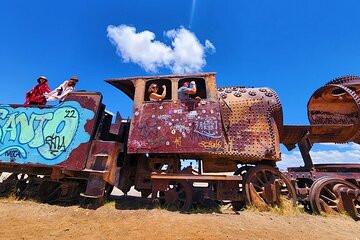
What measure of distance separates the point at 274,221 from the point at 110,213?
391 cm

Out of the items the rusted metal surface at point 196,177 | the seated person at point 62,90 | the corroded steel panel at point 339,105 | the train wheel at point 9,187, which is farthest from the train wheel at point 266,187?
the train wheel at point 9,187

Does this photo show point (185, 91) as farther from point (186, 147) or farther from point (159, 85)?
point (186, 147)

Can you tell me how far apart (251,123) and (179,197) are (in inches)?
114

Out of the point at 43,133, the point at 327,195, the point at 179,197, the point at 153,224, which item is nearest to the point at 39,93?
the point at 43,133

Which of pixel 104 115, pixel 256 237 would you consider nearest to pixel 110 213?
pixel 104 115

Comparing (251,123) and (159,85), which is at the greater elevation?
(159,85)

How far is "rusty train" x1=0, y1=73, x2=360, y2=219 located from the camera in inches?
241

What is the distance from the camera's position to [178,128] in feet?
20.4

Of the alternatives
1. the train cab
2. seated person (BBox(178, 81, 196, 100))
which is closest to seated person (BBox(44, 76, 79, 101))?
the train cab

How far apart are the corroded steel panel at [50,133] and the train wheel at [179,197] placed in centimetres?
248

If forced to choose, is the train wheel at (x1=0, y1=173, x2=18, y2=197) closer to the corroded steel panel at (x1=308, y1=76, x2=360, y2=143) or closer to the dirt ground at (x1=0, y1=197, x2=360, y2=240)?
the dirt ground at (x1=0, y1=197, x2=360, y2=240)

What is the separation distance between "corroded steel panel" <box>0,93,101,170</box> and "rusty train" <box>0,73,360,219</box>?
0.10ft

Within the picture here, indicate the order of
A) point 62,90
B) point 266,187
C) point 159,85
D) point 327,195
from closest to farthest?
point 266,187 → point 327,195 → point 159,85 → point 62,90

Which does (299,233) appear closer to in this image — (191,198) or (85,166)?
(191,198)
